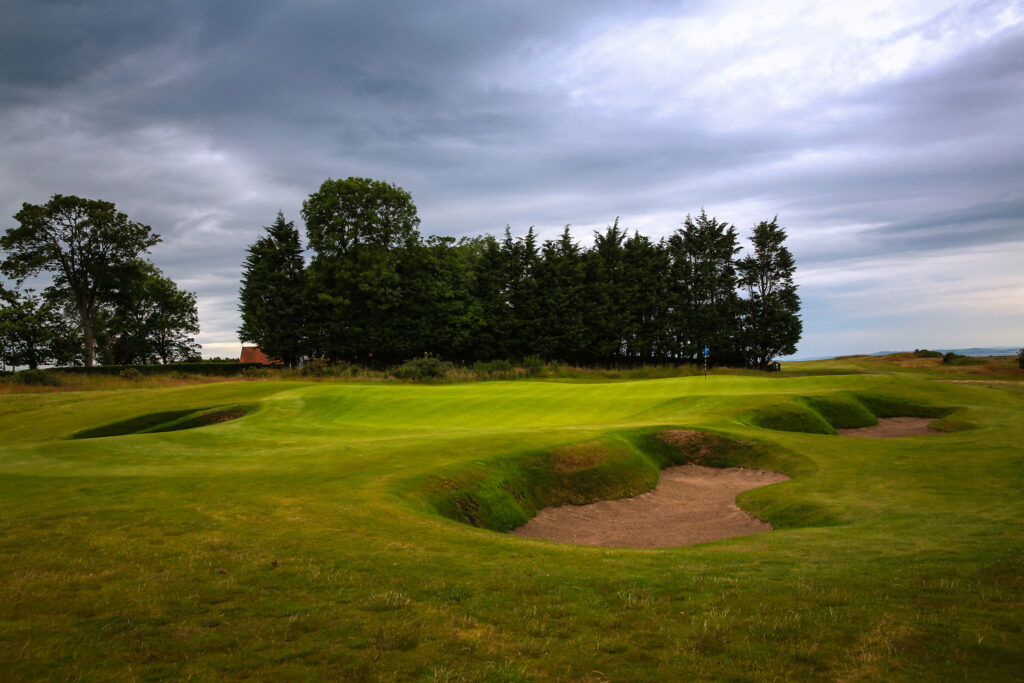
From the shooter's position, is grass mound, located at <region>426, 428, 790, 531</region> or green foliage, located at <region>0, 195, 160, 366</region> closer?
grass mound, located at <region>426, 428, 790, 531</region>

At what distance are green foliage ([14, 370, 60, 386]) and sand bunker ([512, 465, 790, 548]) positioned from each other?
44116mm

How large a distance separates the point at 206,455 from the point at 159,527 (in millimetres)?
8183

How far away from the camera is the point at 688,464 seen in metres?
17.5

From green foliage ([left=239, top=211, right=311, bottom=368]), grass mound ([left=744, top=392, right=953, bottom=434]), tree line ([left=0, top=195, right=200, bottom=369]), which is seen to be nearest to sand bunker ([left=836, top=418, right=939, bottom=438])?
grass mound ([left=744, top=392, right=953, bottom=434])

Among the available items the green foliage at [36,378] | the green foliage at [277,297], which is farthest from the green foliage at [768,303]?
the green foliage at [36,378]

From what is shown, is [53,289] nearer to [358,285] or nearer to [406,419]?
[358,285]

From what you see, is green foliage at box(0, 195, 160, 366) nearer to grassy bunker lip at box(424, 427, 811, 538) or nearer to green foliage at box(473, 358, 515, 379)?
green foliage at box(473, 358, 515, 379)

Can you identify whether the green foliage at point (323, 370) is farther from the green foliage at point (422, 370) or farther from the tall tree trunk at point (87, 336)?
the tall tree trunk at point (87, 336)

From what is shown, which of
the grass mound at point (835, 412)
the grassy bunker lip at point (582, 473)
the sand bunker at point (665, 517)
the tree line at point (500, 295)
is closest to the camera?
the sand bunker at point (665, 517)

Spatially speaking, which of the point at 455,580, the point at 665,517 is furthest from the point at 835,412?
the point at 455,580

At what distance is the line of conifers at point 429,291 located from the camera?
5356 centimetres

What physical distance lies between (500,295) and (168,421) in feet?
119

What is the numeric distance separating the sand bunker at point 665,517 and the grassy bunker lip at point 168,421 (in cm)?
1666

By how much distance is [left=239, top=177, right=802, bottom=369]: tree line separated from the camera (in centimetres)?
5369
